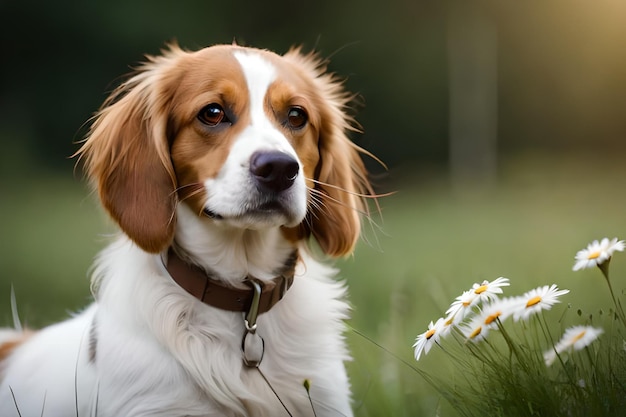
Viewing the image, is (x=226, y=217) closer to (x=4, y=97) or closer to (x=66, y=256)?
(x=66, y=256)

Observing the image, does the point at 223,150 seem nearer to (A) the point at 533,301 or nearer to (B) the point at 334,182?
(B) the point at 334,182

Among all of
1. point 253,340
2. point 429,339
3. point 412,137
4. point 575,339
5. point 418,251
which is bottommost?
point 253,340

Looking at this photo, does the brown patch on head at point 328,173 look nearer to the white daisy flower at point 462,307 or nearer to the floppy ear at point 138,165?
the floppy ear at point 138,165

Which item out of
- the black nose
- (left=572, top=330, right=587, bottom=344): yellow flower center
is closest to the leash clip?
the black nose

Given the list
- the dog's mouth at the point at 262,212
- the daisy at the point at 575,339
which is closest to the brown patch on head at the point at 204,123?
the dog's mouth at the point at 262,212

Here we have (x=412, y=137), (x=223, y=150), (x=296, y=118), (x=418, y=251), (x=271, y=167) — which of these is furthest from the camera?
(x=412, y=137)

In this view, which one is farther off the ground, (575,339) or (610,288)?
(610,288)

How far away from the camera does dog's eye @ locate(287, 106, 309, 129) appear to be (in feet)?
7.81

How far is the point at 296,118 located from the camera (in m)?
2.41

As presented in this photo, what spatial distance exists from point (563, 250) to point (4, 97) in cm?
565

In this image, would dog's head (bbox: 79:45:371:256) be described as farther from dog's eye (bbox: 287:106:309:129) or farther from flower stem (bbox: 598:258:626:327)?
flower stem (bbox: 598:258:626:327)

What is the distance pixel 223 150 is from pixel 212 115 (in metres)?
0.14

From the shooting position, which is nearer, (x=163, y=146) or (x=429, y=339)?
(x=429, y=339)

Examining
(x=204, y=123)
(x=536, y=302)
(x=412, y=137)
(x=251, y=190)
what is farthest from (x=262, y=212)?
(x=412, y=137)
